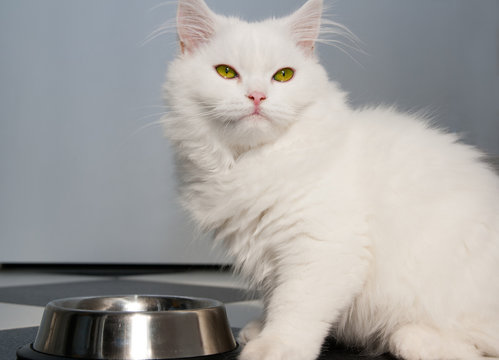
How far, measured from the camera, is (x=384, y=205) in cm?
125

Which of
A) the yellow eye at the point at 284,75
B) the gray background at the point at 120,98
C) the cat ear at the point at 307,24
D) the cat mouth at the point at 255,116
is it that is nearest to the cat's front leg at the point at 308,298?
the cat mouth at the point at 255,116

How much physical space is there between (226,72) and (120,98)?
1.95 metres

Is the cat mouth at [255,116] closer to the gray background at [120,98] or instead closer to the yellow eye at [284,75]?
the yellow eye at [284,75]

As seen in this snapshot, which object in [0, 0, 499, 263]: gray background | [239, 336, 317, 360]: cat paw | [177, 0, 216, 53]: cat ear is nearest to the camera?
[239, 336, 317, 360]: cat paw

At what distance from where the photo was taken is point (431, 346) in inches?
46.2

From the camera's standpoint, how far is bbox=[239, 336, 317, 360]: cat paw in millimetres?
1062

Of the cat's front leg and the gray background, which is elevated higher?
the gray background

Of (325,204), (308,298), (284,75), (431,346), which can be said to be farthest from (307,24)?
(431,346)

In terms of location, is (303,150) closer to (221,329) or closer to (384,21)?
(221,329)

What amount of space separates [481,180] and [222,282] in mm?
1672

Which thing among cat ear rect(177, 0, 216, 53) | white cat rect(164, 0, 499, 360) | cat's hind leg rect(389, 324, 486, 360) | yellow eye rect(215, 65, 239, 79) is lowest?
cat's hind leg rect(389, 324, 486, 360)

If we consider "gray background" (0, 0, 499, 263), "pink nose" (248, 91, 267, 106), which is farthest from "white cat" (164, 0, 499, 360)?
"gray background" (0, 0, 499, 263)

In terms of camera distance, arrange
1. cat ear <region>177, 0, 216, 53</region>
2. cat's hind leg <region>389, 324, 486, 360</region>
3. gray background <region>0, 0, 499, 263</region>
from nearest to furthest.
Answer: cat's hind leg <region>389, 324, 486, 360</region> → cat ear <region>177, 0, 216, 53</region> → gray background <region>0, 0, 499, 263</region>

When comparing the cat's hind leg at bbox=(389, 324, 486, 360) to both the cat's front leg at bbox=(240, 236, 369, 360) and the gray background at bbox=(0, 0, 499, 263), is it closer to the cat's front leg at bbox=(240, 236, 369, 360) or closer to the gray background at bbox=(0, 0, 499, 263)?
the cat's front leg at bbox=(240, 236, 369, 360)
